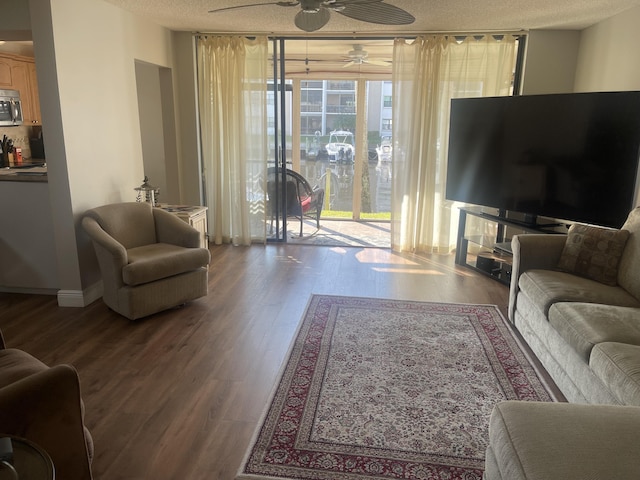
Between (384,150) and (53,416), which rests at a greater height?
(384,150)

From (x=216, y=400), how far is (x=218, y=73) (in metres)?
3.99

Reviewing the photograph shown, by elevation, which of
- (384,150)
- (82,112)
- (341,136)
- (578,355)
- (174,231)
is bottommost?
(578,355)

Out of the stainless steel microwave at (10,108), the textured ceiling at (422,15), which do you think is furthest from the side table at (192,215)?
the stainless steel microwave at (10,108)

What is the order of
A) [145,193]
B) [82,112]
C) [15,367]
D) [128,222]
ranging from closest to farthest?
[15,367] → [82,112] → [128,222] → [145,193]

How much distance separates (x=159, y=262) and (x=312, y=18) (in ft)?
6.62

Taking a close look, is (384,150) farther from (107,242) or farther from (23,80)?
(23,80)

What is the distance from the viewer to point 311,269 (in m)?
4.89

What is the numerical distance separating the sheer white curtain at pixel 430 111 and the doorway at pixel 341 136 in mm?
697

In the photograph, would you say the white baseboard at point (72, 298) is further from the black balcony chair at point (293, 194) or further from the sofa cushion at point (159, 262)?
the black balcony chair at point (293, 194)

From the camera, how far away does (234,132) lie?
548 centimetres

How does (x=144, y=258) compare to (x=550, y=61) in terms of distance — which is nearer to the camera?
(x=144, y=258)

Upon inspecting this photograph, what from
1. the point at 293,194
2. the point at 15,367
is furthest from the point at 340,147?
the point at 15,367

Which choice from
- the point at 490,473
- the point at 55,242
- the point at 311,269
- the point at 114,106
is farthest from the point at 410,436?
the point at 114,106

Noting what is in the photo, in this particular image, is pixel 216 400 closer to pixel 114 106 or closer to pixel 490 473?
pixel 490 473
